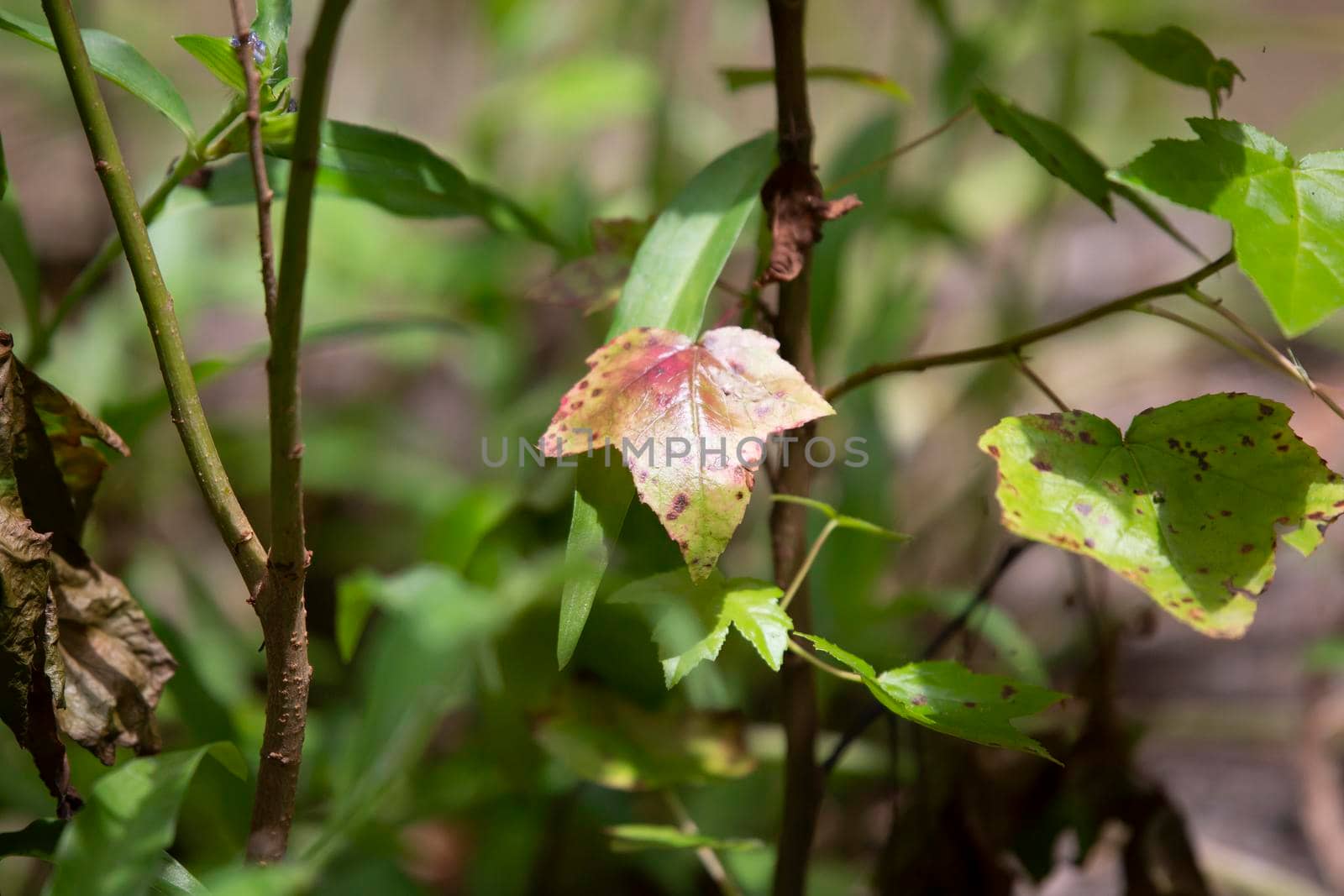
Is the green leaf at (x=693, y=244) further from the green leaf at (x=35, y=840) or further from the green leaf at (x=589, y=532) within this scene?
the green leaf at (x=35, y=840)

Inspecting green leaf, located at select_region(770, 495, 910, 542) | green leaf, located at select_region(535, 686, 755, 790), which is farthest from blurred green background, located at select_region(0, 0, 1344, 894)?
green leaf, located at select_region(770, 495, 910, 542)

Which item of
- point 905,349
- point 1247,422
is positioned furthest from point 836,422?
point 1247,422

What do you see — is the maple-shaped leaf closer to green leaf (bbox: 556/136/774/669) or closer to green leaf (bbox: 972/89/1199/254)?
green leaf (bbox: 556/136/774/669)

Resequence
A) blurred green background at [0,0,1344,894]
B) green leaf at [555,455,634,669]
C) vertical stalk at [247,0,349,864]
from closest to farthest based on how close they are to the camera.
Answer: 1. vertical stalk at [247,0,349,864]
2. green leaf at [555,455,634,669]
3. blurred green background at [0,0,1344,894]

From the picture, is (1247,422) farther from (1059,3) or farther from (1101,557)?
(1059,3)

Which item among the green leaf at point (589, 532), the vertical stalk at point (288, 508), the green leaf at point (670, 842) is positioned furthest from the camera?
the green leaf at point (670, 842)

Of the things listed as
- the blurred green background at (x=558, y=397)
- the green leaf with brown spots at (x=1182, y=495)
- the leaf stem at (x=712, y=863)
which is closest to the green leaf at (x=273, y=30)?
the blurred green background at (x=558, y=397)
